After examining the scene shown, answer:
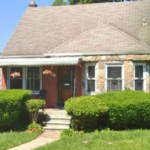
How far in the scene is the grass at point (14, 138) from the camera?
8.09m

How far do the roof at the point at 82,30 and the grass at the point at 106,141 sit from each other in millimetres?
4501

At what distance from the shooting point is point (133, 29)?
14.0 m

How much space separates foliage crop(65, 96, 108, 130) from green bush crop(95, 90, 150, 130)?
1.15 ft

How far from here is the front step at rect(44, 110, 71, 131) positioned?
1028 cm

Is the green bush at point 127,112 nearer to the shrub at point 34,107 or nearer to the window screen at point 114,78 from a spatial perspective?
the window screen at point 114,78

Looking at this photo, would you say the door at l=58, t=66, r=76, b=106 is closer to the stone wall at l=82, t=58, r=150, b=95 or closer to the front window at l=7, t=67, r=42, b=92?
the front window at l=7, t=67, r=42, b=92

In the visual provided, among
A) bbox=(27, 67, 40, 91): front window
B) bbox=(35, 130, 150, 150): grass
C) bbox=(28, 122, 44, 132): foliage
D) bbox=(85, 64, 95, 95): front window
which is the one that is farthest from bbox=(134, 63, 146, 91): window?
bbox=(27, 67, 40, 91): front window

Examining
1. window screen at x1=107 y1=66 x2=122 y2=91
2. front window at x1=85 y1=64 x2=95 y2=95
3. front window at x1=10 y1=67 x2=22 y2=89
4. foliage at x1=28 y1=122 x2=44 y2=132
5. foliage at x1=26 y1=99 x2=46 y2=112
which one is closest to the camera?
foliage at x1=28 y1=122 x2=44 y2=132

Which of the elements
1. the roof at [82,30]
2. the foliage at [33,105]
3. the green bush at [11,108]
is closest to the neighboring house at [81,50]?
the roof at [82,30]

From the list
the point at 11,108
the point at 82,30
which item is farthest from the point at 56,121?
the point at 82,30

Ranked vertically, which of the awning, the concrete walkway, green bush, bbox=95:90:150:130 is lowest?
the concrete walkway

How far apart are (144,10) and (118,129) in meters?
8.64

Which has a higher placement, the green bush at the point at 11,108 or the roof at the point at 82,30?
the roof at the point at 82,30

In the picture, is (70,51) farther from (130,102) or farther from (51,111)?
(130,102)
